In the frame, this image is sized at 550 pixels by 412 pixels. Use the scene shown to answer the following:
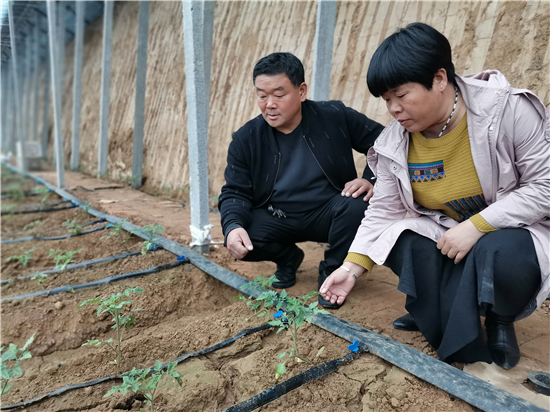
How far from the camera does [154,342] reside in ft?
7.00

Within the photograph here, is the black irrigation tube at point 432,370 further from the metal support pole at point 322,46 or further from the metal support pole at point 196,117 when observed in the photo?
the metal support pole at point 322,46

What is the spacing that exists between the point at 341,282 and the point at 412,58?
0.97 m

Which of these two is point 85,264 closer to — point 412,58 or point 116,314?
point 116,314

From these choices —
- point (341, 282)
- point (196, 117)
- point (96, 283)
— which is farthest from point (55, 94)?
point (341, 282)

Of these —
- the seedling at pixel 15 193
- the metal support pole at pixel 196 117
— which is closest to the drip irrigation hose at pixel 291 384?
the metal support pole at pixel 196 117

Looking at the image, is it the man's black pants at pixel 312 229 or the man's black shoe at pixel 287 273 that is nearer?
the man's black pants at pixel 312 229

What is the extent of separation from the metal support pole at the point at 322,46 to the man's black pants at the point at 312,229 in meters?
1.21

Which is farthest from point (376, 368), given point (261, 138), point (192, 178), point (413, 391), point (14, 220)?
point (14, 220)

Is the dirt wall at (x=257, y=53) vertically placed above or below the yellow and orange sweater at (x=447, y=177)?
above

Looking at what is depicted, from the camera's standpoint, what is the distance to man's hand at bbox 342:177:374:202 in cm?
241

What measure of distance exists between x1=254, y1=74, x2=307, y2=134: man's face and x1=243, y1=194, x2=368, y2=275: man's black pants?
569 millimetres

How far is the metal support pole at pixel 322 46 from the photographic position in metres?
3.33

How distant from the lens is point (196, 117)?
3.11m

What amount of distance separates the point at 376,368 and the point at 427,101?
3.56ft
